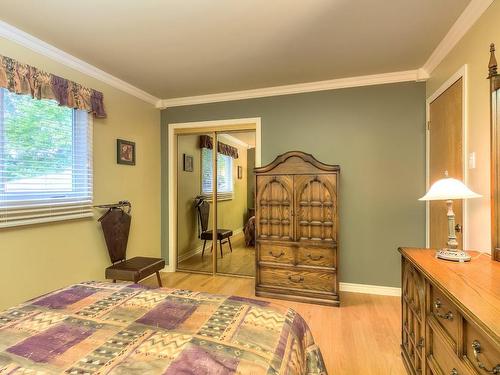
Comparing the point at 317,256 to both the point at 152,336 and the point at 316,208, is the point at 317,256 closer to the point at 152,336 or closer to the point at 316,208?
the point at 316,208

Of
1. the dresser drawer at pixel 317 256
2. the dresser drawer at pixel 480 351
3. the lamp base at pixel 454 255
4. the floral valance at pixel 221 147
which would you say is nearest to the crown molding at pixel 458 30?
the lamp base at pixel 454 255

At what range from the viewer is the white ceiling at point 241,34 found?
186 cm

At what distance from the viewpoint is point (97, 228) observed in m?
2.90

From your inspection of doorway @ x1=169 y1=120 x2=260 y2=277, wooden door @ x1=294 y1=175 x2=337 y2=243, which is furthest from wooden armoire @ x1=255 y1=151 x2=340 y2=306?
doorway @ x1=169 y1=120 x2=260 y2=277

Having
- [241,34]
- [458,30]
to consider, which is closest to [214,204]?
[241,34]

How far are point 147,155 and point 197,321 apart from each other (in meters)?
2.87

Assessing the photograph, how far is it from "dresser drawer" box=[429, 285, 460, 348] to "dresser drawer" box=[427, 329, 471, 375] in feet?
0.23

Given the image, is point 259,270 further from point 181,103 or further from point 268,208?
point 181,103

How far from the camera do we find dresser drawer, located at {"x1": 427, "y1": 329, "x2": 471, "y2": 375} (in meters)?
1.07

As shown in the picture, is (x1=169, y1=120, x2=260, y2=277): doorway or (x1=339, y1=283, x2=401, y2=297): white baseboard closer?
(x1=339, y1=283, x2=401, y2=297): white baseboard

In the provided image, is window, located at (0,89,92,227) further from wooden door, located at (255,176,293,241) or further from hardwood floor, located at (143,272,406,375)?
wooden door, located at (255,176,293,241)

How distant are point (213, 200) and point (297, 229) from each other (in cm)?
138

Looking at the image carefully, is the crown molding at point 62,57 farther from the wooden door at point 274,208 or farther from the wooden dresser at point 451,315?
the wooden dresser at point 451,315

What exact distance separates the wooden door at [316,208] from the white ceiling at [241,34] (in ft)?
3.93
